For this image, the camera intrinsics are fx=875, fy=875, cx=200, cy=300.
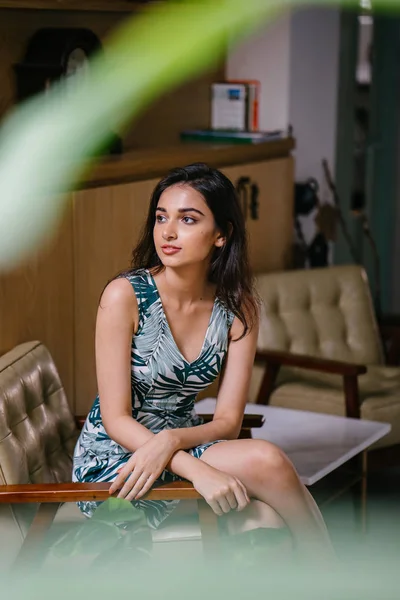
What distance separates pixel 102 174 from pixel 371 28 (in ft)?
8.72

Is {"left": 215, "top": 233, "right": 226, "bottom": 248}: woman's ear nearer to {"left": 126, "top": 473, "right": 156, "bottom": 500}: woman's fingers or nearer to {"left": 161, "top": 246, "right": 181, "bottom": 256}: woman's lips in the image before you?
{"left": 161, "top": 246, "right": 181, "bottom": 256}: woman's lips

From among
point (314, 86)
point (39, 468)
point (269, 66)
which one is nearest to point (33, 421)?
point (39, 468)

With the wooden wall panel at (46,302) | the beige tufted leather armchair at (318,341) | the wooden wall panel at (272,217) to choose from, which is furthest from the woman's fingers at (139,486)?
the wooden wall panel at (272,217)

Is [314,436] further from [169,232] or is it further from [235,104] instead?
[235,104]

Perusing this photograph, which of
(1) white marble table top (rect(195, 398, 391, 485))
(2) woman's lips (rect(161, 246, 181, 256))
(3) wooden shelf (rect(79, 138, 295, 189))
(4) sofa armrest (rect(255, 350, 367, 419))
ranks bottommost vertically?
(1) white marble table top (rect(195, 398, 391, 485))

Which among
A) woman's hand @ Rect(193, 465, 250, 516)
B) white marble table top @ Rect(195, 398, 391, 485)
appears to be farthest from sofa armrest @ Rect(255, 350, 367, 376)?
woman's hand @ Rect(193, 465, 250, 516)

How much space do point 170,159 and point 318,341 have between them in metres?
0.95

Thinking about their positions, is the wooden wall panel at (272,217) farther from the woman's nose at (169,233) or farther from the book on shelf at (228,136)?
the woman's nose at (169,233)

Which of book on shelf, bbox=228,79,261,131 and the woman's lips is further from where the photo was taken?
book on shelf, bbox=228,79,261,131

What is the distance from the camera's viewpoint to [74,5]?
2.41 metres

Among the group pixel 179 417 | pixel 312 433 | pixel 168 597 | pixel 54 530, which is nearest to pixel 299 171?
pixel 312 433

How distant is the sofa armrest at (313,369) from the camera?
2805 mm

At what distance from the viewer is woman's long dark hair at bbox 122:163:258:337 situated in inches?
70.4

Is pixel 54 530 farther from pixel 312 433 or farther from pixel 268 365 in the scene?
pixel 268 365
